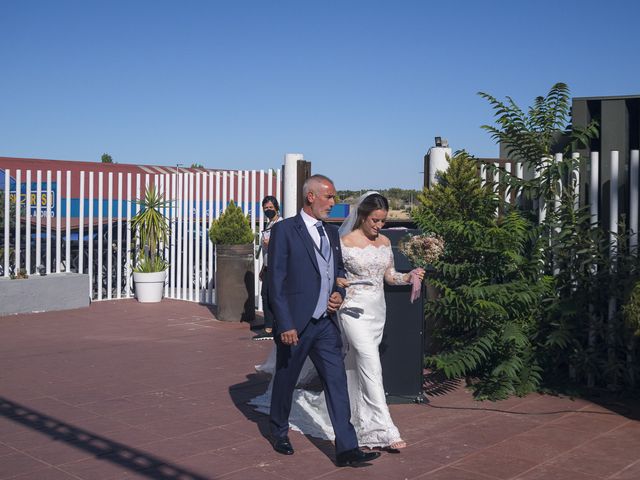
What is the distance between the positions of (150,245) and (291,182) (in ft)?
12.2

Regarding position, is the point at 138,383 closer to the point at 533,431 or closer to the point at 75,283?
the point at 533,431

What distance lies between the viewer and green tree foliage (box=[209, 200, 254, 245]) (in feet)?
39.4

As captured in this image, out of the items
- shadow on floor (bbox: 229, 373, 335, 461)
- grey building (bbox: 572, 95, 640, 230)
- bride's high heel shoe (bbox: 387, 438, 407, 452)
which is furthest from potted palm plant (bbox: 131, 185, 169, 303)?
bride's high heel shoe (bbox: 387, 438, 407, 452)

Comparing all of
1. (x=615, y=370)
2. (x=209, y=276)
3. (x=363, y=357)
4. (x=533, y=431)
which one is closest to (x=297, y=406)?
(x=363, y=357)

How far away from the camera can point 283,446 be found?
547 cm

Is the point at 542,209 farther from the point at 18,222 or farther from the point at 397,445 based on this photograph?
the point at 18,222

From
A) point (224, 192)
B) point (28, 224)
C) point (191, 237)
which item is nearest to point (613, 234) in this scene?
point (224, 192)

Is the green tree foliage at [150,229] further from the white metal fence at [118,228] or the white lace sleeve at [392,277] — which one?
the white lace sleeve at [392,277]

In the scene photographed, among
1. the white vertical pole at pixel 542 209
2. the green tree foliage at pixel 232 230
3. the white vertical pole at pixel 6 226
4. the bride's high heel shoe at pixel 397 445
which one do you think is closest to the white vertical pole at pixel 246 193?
the green tree foliage at pixel 232 230

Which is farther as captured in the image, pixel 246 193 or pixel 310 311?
pixel 246 193

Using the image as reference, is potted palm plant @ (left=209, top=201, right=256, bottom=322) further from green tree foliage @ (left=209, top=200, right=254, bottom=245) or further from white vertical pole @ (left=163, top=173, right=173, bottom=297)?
white vertical pole @ (left=163, top=173, right=173, bottom=297)

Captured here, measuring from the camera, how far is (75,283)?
13195 millimetres

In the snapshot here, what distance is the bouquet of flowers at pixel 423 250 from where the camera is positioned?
22.7 feet

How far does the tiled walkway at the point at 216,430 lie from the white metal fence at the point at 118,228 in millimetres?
4122
